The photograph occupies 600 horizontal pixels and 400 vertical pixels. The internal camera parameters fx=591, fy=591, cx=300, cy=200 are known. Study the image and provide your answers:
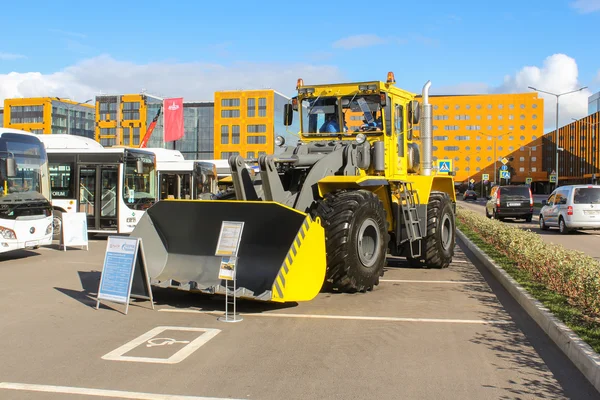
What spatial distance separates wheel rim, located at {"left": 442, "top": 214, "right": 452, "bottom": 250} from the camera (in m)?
12.5

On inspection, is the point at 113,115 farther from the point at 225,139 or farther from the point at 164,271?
the point at 164,271

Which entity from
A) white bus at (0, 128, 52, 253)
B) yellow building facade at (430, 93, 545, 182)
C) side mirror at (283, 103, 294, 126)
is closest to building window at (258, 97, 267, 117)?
yellow building facade at (430, 93, 545, 182)

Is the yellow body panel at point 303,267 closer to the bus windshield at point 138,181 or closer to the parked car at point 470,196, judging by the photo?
the bus windshield at point 138,181

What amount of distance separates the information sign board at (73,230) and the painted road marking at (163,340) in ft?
31.4

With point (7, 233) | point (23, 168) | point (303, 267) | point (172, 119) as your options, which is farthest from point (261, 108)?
point (303, 267)

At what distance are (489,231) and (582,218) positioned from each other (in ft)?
24.4

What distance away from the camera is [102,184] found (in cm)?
1944

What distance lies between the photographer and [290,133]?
11133 millimetres

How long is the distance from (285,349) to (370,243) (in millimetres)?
3548

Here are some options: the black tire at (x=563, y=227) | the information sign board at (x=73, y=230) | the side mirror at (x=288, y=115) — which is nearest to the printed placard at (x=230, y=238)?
the side mirror at (x=288, y=115)

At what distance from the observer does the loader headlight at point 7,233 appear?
13.0m

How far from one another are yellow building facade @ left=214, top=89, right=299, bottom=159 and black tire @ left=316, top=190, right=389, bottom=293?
10392cm

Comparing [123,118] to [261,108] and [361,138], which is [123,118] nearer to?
[261,108]

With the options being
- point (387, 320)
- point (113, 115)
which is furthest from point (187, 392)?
point (113, 115)
